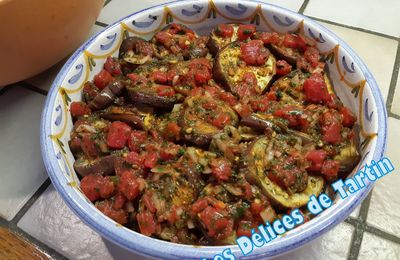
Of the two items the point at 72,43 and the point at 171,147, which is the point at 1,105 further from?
the point at 171,147

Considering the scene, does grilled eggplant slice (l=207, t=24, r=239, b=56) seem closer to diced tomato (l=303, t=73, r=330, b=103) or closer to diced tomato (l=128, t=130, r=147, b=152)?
diced tomato (l=303, t=73, r=330, b=103)

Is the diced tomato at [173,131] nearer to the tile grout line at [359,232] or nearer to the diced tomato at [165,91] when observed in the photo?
the diced tomato at [165,91]

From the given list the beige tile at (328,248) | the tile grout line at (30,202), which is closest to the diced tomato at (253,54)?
the beige tile at (328,248)

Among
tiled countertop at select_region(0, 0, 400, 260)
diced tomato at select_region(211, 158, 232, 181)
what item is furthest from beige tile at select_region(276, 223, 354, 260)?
diced tomato at select_region(211, 158, 232, 181)

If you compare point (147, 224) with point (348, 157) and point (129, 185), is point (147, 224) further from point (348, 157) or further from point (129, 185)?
point (348, 157)

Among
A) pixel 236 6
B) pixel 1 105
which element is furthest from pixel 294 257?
pixel 1 105

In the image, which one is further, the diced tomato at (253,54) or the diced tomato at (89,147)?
the diced tomato at (253,54)

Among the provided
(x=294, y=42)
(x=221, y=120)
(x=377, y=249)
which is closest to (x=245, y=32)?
(x=294, y=42)
